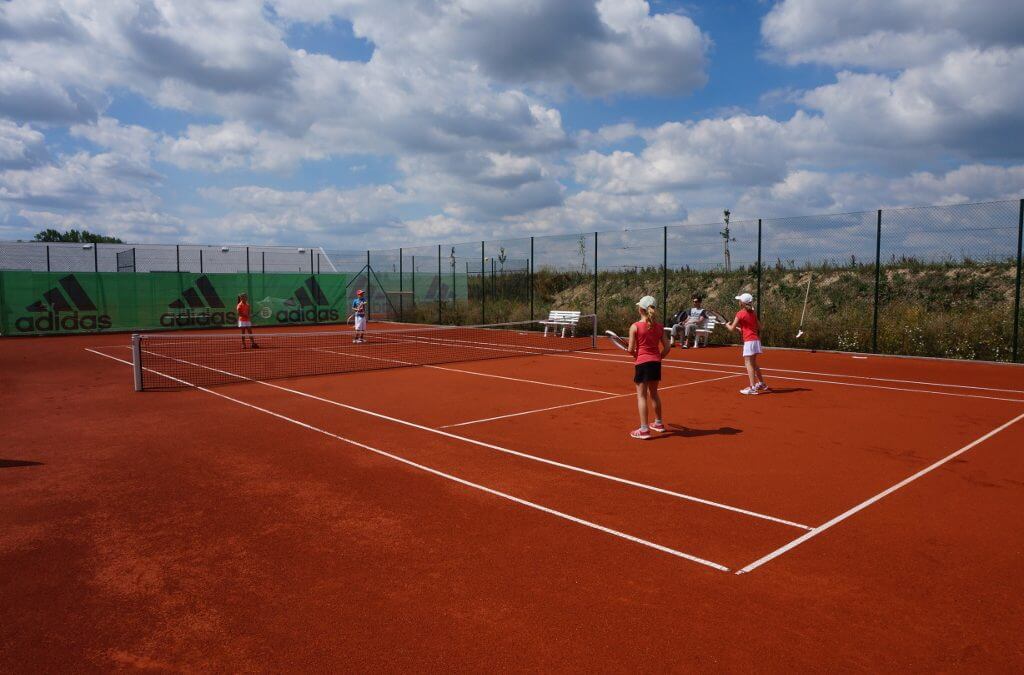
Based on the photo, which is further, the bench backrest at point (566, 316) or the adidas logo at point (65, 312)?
the adidas logo at point (65, 312)

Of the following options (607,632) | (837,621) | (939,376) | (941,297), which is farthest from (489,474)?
(941,297)

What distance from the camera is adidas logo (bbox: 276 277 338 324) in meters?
29.6

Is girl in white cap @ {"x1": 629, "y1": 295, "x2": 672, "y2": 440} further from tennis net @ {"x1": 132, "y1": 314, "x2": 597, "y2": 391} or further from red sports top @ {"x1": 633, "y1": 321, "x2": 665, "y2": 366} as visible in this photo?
tennis net @ {"x1": 132, "y1": 314, "x2": 597, "y2": 391}

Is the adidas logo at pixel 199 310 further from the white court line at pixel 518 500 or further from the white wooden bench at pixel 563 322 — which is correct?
the white court line at pixel 518 500

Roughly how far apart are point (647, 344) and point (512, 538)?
363 cm

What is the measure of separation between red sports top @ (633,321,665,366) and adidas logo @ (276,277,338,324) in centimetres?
2461

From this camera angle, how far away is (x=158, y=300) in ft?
86.0

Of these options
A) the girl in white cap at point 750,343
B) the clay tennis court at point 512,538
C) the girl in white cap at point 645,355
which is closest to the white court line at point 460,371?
the clay tennis court at point 512,538

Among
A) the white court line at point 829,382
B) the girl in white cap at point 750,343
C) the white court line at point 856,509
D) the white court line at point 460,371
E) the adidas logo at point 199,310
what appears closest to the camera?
the white court line at point 856,509

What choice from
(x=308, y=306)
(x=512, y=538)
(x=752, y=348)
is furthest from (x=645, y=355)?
(x=308, y=306)

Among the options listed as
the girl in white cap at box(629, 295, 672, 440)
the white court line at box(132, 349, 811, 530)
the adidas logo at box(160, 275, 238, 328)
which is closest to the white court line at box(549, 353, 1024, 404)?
the girl in white cap at box(629, 295, 672, 440)

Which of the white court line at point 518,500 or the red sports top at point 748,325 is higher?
the red sports top at point 748,325

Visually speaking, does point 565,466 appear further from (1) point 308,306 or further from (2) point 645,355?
(1) point 308,306

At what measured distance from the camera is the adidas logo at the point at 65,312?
23156mm
